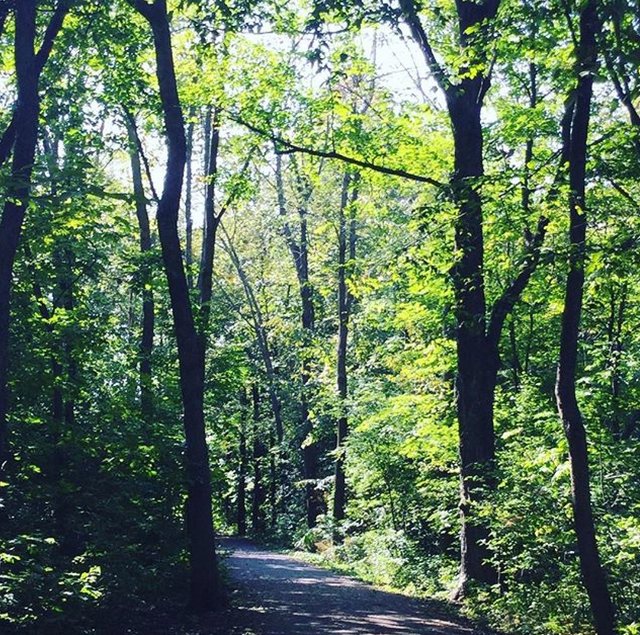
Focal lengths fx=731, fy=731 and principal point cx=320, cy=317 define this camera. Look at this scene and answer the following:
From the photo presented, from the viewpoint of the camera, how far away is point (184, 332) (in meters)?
11.9

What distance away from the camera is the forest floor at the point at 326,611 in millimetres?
10062

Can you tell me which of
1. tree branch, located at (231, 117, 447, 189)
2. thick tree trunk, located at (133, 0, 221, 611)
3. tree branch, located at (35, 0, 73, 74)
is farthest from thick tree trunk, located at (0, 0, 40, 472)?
tree branch, located at (231, 117, 447, 189)

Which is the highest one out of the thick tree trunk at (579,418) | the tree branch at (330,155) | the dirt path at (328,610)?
the tree branch at (330,155)

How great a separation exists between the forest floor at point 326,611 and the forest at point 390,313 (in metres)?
0.47

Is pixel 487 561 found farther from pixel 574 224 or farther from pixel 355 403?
pixel 355 403

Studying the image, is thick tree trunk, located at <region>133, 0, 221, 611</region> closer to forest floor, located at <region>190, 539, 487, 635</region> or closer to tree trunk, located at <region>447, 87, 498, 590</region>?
forest floor, located at <region>190, 539, 487, 635</region>

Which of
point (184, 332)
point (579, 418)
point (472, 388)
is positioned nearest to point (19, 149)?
point (184, 332)

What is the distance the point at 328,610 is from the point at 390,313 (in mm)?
10206

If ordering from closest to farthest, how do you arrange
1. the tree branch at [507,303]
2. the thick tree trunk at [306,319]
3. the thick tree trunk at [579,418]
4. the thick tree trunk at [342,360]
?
the thick tree trunk at [579,418] < the tree branch at [507,303] < the thick tree trunk at [342,360] < the thick tree trunk at [306,319]

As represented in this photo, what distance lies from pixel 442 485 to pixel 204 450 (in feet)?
19.0

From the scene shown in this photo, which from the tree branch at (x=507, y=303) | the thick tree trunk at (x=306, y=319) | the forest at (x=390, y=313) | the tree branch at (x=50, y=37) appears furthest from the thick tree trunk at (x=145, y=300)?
the thick tree trunk at (x=306, y=319)

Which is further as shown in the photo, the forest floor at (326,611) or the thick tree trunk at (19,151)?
the forest floor at (326,611)

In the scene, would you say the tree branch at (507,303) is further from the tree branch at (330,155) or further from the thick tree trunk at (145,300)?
the thick tree trunk at (145,300)

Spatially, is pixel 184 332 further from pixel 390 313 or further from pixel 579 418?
pixel 390 313
